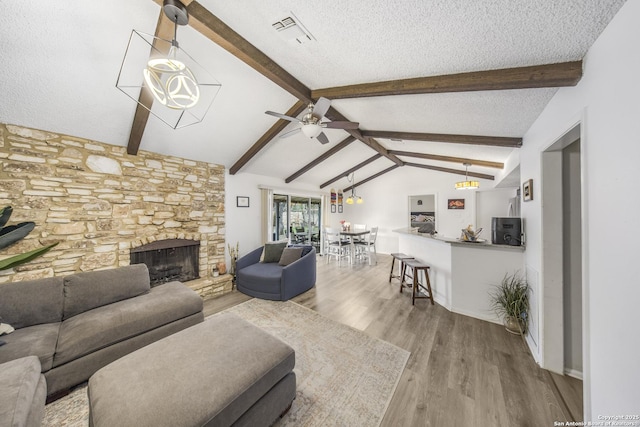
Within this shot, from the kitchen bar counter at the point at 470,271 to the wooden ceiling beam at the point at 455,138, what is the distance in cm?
134

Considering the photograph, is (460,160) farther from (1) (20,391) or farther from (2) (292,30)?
(1) (20,391)

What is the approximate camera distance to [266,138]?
11.5 feet

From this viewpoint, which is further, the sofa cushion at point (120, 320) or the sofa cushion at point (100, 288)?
the sofa cushion at point (100, 288)

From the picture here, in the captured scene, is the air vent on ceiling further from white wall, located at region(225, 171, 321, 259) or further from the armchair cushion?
the armchair cushion

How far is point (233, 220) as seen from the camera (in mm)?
4355

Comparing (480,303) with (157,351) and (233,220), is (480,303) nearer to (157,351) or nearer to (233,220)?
(157,351)

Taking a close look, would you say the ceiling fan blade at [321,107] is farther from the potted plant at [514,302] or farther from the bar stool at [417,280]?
the potted plant at [514,302]

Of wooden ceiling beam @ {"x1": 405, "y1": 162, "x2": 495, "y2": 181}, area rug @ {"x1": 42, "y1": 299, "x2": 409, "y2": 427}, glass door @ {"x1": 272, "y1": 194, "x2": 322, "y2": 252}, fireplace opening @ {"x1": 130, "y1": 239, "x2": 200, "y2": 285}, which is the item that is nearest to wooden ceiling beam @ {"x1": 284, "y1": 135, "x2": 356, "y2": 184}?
glass door @ {"x1": 272, "y1": 194, "x2": 322, "y2": 252}

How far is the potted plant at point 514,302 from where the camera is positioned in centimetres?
234

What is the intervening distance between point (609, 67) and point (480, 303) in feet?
8.71

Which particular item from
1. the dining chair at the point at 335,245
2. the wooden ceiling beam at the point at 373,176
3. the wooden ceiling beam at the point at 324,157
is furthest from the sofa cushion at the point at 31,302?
the wooden ceiling beam at the point at 373,176

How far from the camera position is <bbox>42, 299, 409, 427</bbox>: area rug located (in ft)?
4.84

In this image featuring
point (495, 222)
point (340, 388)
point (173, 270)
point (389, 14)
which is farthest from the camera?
point (173, 270)

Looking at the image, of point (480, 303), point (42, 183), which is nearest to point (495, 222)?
point (480, 303)
